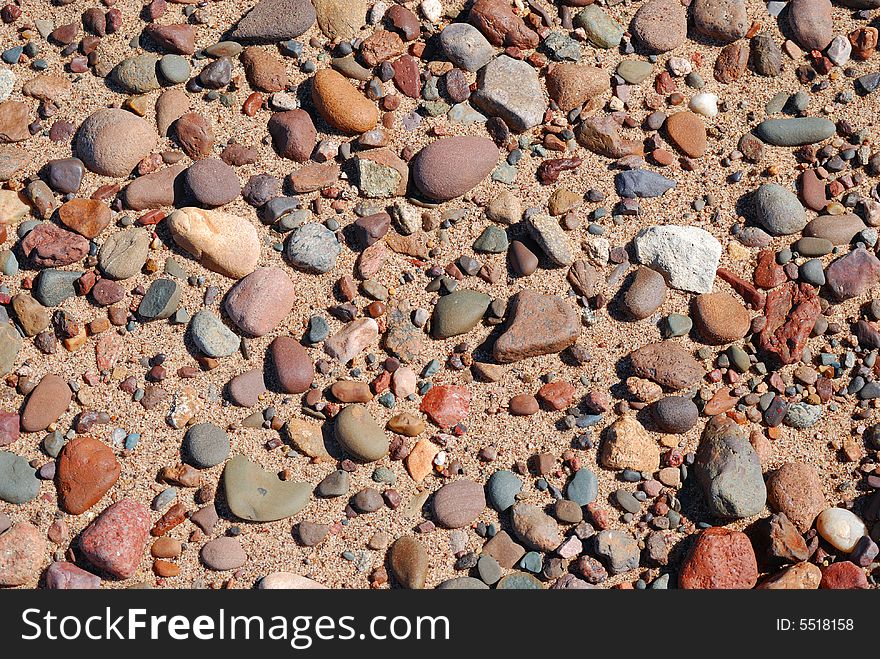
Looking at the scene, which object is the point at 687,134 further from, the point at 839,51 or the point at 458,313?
the point at 458,313

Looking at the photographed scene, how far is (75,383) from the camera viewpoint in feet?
5.74

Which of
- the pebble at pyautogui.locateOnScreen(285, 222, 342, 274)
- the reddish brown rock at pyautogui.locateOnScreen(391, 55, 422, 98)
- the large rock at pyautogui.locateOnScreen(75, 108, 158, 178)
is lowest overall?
the pebble at pyautogui.locateOnScreen(285, 222, 342, 274)

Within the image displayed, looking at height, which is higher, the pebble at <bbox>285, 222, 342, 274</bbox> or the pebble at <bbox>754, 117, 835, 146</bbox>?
the pebble at <bbox>754, 117, 835, 146</bbox>

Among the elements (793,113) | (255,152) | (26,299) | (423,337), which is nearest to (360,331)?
(423,337)

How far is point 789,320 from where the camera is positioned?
5.88 ft

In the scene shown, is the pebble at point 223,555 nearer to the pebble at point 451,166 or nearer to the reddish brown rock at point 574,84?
the pebble at point 451,166

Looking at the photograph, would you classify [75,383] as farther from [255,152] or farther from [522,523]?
[522,523]

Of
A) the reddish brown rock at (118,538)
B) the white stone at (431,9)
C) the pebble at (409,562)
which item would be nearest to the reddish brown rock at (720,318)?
the pebble at (409,562)

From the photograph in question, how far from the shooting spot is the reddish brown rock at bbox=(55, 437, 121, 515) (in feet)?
5.53

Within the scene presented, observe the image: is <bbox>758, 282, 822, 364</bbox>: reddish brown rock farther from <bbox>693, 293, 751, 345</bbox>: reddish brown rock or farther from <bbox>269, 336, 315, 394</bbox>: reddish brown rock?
<bbox>269, 336, 315, 394</bbox>: reddish brown rock

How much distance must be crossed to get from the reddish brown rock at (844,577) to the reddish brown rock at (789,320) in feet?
1.46

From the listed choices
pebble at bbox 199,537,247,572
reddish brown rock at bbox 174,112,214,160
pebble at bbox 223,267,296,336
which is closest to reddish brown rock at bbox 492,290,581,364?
pebble at bbox 223,267,296,336

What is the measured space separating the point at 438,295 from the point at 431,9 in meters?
0.71

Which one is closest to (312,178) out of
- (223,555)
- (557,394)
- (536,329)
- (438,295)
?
(438,295)
